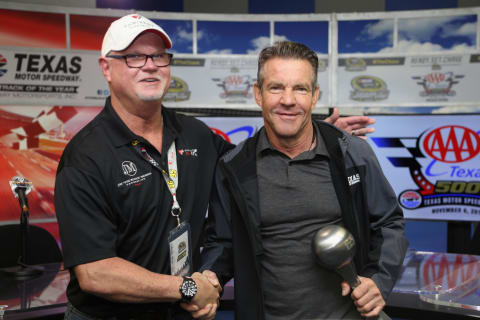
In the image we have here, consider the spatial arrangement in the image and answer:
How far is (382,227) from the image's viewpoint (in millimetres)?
1502

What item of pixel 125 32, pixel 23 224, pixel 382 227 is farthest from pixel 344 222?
pixel 23 224

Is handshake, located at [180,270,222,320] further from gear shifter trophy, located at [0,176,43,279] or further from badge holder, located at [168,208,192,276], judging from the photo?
gear shifter trophy, located at [0,176,43,279]

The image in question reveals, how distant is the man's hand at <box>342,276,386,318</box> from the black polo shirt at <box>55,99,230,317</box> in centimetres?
57

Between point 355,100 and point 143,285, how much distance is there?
413 cm

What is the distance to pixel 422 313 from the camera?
201 cm

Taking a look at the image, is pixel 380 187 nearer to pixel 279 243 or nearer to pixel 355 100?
pixel 279 243

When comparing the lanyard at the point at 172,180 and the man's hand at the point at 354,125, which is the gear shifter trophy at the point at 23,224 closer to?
the lanyard at the point at 172,180

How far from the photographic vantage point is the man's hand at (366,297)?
133 centimetres

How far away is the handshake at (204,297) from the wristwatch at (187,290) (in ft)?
0.04

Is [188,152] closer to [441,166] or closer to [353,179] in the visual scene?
[353,179]

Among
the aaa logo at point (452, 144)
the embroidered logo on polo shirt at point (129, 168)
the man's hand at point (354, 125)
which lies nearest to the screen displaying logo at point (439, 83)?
the aaa logo at point (452, 144)

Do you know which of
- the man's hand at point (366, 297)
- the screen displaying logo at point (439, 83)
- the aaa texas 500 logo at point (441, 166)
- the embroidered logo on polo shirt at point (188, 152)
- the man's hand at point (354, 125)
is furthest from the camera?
the screen displaying logo at point (439, 83)

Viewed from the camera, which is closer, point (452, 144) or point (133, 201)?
point (133, 201)

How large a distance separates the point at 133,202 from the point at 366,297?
78cm
